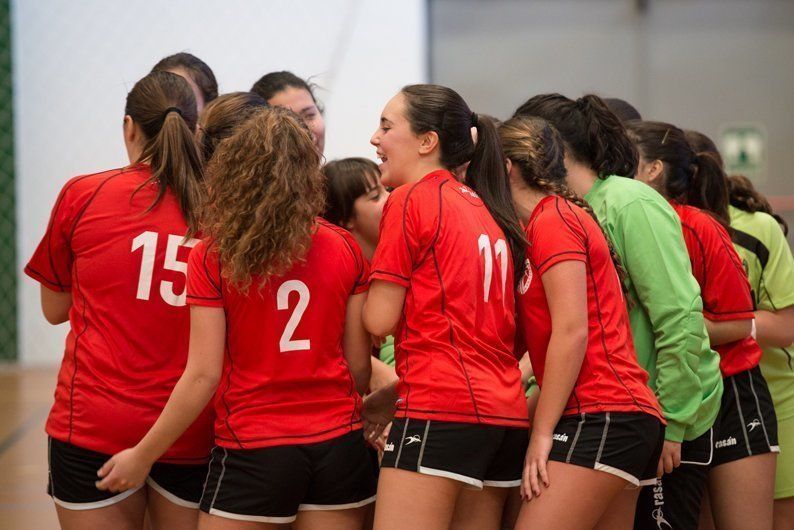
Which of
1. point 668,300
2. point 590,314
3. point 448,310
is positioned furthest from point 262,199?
point 668,300

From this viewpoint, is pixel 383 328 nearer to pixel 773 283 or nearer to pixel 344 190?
pixel 344 190

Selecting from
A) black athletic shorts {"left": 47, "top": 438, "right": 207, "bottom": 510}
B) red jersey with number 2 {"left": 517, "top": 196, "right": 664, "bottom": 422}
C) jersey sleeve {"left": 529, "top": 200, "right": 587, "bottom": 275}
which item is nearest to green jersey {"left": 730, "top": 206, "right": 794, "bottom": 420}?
red jersey with number 2 {"left": 517, "top": 196, "right": 664, "bottom": 422}

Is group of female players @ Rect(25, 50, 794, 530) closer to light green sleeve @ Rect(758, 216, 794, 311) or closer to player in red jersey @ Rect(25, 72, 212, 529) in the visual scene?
player in red jersey @ Rect(25, 72, 212, 529)

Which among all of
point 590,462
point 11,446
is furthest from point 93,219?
point 11,446

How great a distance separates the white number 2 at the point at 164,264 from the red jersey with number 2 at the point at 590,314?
0.79 m

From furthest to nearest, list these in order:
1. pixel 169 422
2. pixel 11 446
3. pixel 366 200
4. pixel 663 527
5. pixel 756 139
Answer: pixel 756 139
pixel 11 446
pixel 366 200
pixel 663 527
pixel 169 422

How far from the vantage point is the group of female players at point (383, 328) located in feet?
6.26

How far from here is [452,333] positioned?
1.94m

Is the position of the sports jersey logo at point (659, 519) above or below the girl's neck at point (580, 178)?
below

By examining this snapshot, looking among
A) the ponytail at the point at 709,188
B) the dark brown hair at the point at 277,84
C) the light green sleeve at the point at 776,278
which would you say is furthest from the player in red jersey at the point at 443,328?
the light green sleeve at the point at 776,278

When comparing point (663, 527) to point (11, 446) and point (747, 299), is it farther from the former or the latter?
point (11, 446)

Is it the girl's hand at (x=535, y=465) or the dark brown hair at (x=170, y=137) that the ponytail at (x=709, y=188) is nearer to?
the girl's hand at (x=535, y=465)

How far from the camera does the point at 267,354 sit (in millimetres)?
1924

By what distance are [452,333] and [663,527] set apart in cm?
95
